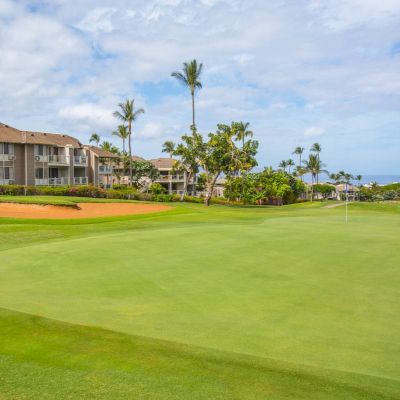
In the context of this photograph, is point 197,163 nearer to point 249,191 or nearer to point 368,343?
point 249,191

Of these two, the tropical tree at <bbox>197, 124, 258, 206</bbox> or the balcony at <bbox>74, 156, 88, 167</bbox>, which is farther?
the balcony at <bbox>74, 156, 88, 167</bbox>

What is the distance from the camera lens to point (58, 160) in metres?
71.1

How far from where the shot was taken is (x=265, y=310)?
31.1 feet

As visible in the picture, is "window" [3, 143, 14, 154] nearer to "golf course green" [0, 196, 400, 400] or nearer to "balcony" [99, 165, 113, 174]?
"balcony" [99, 165, 113, 174]

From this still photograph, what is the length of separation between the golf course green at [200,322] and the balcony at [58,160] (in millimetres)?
56034

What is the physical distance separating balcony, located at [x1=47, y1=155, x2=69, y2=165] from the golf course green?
56034 millimetres

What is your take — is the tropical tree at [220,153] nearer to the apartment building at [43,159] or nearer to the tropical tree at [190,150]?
the tropical tree at [190,150]

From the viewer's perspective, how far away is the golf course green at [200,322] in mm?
6051

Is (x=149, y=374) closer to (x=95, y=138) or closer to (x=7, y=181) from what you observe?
(x=7, y=181)

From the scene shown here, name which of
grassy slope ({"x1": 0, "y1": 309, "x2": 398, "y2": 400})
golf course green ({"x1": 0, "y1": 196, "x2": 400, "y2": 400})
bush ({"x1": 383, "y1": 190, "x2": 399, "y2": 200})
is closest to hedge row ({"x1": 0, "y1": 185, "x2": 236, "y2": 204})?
golf course green ({"x1": 0, "y1": 196, "x2": 400, "y2": 400})

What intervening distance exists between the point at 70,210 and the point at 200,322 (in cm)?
3448

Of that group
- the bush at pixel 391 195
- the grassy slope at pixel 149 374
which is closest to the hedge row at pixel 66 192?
the grassy slope at pixel 149 374

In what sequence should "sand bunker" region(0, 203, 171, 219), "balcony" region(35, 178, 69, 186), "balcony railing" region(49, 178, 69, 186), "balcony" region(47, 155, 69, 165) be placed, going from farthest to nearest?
"balcony" region(47, 155, 69, 165) < "balcony railing" region(49, 178, 69, 186) < "balcony" region(35, 178, 69, 186) < "sand bunker" region(0, 203, 171, 219)

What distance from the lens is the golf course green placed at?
19.9 feet
